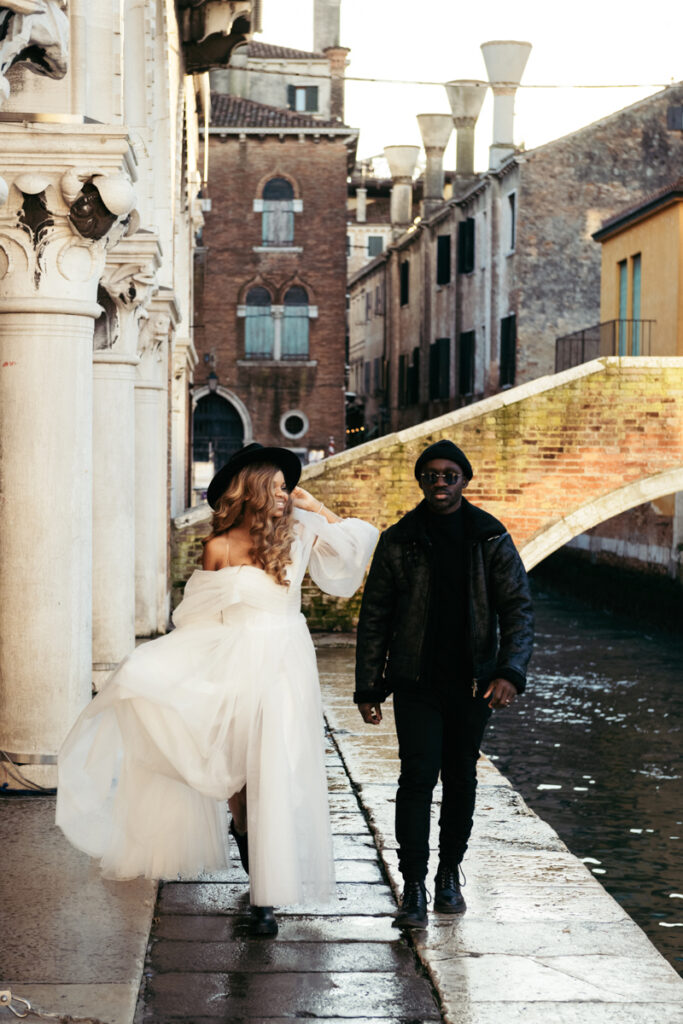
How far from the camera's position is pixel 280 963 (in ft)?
13.5

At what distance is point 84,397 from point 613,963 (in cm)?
309

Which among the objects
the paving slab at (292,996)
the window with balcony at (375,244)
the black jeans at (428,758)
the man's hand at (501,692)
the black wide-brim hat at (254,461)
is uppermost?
the window with balcony at (375,244)

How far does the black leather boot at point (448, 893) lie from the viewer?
467cm

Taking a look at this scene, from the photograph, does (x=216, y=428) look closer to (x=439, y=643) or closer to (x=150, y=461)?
(x=150, y=461)

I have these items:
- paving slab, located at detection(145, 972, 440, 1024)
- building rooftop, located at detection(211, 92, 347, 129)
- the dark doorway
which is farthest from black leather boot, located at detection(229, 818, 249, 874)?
the dark doorway

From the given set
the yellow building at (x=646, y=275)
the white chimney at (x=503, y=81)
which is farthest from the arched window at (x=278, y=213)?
the yellow building at (x=646, y=275)

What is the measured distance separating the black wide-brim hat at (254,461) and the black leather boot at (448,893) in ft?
4.22

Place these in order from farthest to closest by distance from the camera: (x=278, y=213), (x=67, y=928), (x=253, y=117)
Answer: (x=278, y=213) → (x=253, y=117) → (x=67, y=928)

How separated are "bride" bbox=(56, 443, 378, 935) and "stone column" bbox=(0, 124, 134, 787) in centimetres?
138

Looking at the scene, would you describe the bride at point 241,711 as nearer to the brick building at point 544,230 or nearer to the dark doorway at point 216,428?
the brick building at point 544,230

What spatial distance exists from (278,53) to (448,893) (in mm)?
31528

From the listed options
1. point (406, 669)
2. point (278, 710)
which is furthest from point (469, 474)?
point (278, 710)

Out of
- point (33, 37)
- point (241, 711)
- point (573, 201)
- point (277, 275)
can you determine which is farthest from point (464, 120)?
point (33, 37)

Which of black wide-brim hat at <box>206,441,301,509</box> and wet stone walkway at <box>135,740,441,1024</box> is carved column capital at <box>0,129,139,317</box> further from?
wet stone walkway at <box>135,740,441,1024</box>
